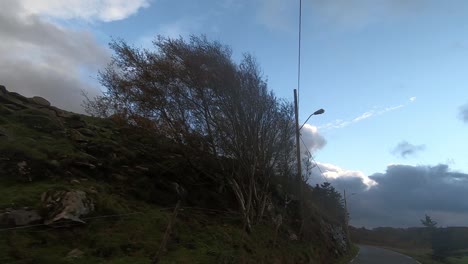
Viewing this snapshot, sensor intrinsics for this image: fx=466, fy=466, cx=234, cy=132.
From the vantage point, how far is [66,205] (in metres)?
14.5

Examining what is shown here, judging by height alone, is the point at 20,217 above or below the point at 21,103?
below

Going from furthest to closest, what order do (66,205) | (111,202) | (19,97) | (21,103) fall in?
(19,97)
(21,103)
(111,202)
(66,205)

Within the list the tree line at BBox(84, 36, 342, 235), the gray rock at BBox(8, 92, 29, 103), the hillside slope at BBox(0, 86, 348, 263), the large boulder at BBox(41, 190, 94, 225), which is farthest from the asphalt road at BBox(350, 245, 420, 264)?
the gray rock at BBox(8, 92, 29, 103)

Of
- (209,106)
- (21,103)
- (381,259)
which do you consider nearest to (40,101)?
(21,103)

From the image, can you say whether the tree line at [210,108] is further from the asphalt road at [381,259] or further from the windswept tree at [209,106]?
the asphalt road at [381,259]

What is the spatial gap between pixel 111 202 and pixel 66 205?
7.03 ft

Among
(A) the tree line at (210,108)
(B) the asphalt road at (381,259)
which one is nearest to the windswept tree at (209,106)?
(A) the tree line at (210,108)

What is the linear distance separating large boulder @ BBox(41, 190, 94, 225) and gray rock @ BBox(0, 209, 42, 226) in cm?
33

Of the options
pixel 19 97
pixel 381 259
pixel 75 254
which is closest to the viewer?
pixel 75 254

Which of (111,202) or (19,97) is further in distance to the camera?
(19,97)

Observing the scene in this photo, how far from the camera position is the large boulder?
45.7 feet

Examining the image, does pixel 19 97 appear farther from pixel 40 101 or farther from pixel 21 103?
pixel 40 101

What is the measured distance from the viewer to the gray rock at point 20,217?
12.9 meters

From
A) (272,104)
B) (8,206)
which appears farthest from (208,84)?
(8,206)
